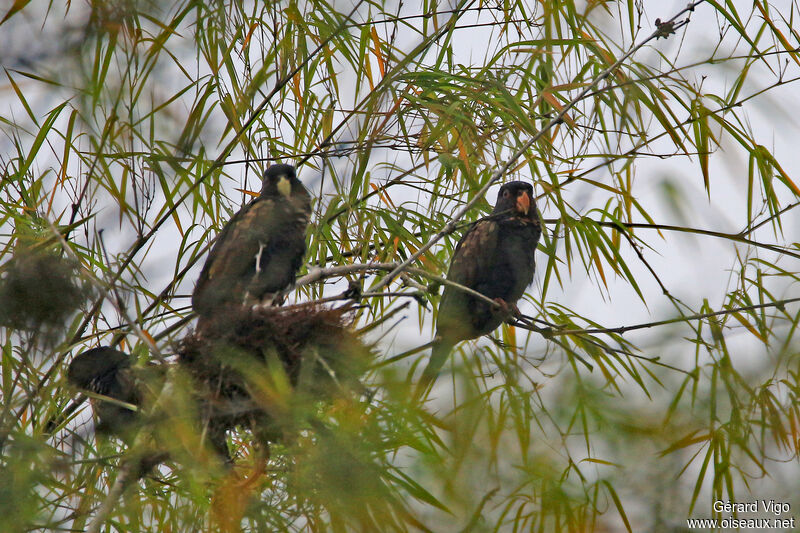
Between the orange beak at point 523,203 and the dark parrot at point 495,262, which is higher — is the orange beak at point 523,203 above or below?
above

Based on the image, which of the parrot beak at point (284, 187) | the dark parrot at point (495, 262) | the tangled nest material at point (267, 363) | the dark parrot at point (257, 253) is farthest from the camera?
the dark parrot at point (495, 262)

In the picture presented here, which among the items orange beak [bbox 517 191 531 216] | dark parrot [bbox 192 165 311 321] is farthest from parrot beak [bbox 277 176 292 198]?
orange beak [bbox 517 191 531 216]

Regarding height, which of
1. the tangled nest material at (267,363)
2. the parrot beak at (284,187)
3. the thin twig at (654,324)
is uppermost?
the parrot beak at (284,187)

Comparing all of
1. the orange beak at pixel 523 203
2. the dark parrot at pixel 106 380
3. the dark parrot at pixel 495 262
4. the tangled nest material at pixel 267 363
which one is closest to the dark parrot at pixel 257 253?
the dark parrot at pixel 106 380

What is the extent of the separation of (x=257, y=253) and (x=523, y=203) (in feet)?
3.86

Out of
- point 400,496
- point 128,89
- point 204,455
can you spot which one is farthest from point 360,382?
point 128,89

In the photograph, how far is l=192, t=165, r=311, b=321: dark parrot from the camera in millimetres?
2660

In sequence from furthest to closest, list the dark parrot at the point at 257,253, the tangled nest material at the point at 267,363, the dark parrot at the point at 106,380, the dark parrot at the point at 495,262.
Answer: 1. the dark parrot at the point at 495,262
2. the dark parrot at the point at 257,253
3. the dark parrot at the point at 106,380
4. the tangled nest material at the point at 267,363

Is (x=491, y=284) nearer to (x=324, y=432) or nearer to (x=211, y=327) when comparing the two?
(x=211, y=327)

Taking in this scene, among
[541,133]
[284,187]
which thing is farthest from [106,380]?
[541,133]

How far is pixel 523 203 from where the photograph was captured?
3.30m

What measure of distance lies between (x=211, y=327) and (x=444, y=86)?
1205mm

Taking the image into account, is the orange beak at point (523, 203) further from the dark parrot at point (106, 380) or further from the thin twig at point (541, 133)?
the dark parrot at point (106, 380)

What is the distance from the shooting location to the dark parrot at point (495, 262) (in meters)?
3.24
